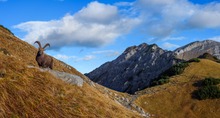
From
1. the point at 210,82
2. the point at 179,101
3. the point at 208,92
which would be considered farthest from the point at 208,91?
the point at 179,101

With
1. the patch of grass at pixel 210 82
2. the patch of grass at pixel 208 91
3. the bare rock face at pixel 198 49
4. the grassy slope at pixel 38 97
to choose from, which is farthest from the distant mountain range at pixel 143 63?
the grassy slope at pixel 38 97

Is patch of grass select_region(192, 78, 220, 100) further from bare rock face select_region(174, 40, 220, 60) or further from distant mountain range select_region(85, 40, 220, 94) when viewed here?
bare rock face select_region(174, 40, 220, 60)

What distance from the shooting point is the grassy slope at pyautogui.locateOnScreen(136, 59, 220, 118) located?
4969 cm

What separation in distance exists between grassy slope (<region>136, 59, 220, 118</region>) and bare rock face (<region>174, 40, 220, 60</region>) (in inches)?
2075

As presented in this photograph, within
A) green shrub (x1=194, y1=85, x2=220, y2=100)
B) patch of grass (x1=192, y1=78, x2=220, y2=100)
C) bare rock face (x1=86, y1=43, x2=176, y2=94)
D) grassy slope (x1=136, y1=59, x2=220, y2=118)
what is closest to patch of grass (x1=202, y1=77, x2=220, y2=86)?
patch of grass (x1=192, y1=78, x2=220, y2=100)

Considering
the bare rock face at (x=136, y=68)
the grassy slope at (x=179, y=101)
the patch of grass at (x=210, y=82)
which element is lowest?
the grassy slope at (x=179, y=101)

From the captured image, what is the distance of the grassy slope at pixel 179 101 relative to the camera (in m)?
49.7

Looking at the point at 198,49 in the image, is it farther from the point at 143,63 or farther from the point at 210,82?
the point at 210,82

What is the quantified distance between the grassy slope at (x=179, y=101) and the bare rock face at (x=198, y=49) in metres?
52.7

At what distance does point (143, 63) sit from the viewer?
120 metres

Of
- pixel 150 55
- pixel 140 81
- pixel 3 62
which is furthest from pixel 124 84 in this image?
pixel 3 62

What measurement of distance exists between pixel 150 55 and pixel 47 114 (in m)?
112

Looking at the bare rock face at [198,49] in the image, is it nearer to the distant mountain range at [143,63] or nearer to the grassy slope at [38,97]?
the distant mountain range at [143,63]

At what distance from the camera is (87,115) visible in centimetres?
1255
